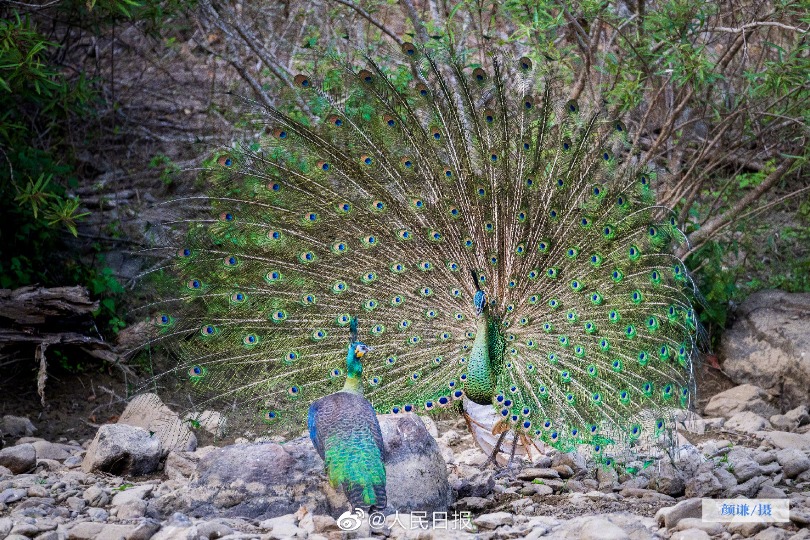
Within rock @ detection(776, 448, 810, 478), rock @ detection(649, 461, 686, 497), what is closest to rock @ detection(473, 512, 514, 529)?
rock @ detection(649, 461, 686, 497)

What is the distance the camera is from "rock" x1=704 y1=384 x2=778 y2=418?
27.2 feet

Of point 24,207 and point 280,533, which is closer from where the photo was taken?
point 280,533

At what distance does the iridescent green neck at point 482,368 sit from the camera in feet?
21.6

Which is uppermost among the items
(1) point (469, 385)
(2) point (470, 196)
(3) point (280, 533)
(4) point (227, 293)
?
(2) point (470, 196)

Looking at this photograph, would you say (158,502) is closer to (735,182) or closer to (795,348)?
(795,348)

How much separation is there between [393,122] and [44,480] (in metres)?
3.54

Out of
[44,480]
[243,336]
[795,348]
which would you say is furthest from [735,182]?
[44,480]

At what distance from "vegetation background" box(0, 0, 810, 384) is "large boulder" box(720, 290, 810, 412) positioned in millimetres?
238

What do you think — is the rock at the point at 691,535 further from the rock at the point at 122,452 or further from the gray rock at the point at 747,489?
the rock at the point at 122,452

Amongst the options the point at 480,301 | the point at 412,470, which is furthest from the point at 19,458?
the point at 480,301

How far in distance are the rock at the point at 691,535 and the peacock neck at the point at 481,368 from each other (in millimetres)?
1837

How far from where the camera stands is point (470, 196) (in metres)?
6.93

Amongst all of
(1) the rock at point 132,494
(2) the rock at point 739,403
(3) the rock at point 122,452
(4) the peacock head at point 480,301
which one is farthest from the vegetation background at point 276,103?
(4) the peacock head at point 480,301

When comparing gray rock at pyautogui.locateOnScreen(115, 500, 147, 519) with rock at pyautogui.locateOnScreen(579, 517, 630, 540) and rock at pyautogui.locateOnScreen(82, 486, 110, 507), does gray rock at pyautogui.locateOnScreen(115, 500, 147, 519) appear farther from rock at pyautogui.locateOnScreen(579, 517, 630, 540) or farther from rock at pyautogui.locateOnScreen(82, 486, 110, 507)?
rock at pyautogui.locateOnScreen(579, 517, 630, 540)
